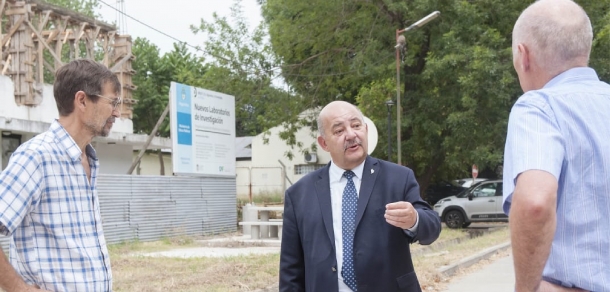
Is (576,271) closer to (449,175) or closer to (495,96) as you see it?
(495,96)

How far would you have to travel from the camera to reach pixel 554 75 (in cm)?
258

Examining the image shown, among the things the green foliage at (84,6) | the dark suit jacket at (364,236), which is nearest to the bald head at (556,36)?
the dark suit jacket at (364,236)

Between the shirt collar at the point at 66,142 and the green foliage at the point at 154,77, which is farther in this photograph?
the green foliage at the point at 154,77

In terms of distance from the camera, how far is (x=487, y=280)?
12820 millimetres

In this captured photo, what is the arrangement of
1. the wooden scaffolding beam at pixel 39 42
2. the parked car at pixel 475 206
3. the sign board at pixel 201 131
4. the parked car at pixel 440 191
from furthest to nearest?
the parked car at pixel 440 191 → the parked car at pixel 475 206 → the wooden scaffolding beam at pixel 39 42 → the sign board at pixel 201 131

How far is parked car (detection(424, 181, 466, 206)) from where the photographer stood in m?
38.9

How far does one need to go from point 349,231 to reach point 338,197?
23cm

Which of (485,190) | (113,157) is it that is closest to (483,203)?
(485,190)

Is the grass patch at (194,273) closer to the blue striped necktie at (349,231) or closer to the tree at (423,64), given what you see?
the blue striped necktie at (349,231)

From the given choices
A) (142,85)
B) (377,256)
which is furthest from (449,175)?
(377,256)

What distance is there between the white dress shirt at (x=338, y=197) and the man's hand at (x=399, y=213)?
165 mm

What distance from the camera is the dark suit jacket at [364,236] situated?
405 centimetres

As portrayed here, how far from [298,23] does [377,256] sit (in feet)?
84.0

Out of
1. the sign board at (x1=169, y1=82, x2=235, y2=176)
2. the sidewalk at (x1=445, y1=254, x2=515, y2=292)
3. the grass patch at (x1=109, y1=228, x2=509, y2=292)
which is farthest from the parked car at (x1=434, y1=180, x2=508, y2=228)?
the sidewalk at (x1=445, y1=254, x2=515, y2=292)
